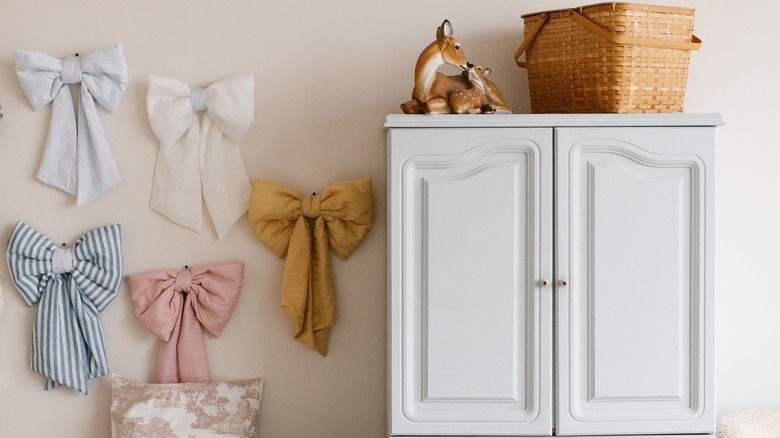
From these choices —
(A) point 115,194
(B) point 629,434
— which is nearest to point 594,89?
(B) point 629,434

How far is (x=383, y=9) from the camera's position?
2336 millimetres

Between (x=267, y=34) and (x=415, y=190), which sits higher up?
(x=267, y=34)

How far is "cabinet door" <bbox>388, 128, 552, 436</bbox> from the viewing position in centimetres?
191

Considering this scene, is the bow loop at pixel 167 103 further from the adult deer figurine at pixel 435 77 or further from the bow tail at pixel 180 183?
the adult deer figurine at pixel 435 77

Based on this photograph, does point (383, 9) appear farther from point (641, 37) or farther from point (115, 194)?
point (115, 194)

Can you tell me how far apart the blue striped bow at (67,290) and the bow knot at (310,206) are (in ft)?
1.90

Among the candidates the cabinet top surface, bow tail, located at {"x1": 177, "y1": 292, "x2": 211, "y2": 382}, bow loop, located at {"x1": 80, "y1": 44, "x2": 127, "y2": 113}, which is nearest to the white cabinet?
the cabinet top surface

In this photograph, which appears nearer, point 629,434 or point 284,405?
point 629,434

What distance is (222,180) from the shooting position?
91.7 inches

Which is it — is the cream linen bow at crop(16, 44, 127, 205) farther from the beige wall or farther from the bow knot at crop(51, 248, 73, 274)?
the bow knot at crop(51, 248, 73, 274)

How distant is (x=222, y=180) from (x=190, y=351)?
533 millimetres

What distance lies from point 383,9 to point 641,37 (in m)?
0.79

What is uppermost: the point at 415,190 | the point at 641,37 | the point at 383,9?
the point at 383,9

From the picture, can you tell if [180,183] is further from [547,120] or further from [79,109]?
[547,120]
